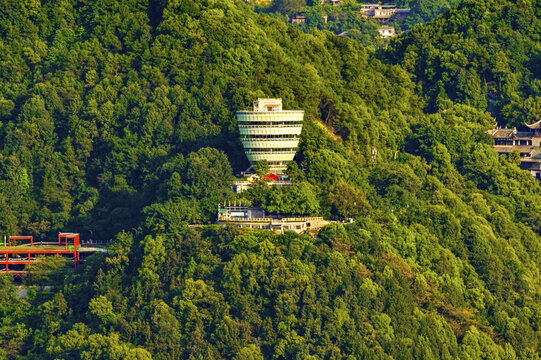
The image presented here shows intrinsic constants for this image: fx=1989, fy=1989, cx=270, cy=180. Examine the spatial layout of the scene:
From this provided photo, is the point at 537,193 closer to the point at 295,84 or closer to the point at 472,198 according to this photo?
the point at 472,198

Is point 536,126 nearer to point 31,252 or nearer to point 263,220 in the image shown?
point 263,220

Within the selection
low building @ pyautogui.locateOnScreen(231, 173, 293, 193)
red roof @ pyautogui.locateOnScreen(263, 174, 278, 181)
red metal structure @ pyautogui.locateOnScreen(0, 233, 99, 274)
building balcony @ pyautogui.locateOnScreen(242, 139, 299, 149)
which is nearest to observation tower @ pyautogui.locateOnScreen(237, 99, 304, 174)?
building balcony @ pyautogui.locateOnScreen(242, 139, 299, 149)

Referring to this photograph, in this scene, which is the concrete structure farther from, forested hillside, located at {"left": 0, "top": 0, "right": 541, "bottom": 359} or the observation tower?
the observation tower

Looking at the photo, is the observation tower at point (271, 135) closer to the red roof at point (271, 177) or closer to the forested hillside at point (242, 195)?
the red roof at point (271, 177)

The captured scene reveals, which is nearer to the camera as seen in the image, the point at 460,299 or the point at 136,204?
the point at 460,299

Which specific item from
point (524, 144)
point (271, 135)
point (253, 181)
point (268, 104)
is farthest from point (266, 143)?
point (524, 144)

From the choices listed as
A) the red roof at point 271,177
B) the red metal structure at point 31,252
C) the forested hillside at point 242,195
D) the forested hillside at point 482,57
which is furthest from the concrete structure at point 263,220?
the forested hillside at point 482,57

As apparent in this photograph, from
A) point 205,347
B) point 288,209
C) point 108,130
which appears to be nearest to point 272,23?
point 108,130
